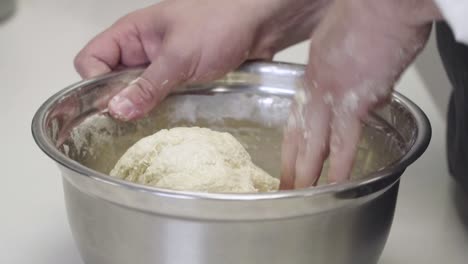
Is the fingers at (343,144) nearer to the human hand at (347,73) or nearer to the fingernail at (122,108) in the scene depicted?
the human hand at (347,73)

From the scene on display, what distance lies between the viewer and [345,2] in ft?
1.63

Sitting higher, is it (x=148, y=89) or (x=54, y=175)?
(x=148, y=89)

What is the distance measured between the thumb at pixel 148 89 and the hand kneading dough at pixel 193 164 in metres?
0.04

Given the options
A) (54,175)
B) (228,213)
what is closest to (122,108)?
(54,175)

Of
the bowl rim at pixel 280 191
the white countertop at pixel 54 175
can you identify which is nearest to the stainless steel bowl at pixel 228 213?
the bowl rim at pixel 280 191

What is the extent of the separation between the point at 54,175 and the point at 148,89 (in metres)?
0.20

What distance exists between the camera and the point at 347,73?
1.66ft

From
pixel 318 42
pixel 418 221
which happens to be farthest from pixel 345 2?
pixel 418 221

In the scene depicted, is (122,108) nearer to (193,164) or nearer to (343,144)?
(193,164)

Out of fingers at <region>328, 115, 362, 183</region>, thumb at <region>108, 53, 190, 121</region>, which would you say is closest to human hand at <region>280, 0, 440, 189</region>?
fingers at <region>328, 115, 362, 183</region>

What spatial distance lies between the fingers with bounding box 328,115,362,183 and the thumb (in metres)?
0.23

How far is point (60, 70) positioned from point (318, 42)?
27.2 inches

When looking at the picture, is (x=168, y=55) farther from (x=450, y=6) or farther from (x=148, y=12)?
(x=450, y=6)

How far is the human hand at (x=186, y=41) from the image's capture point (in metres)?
0.73
